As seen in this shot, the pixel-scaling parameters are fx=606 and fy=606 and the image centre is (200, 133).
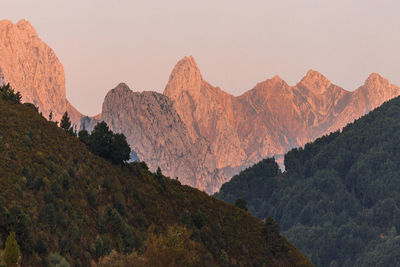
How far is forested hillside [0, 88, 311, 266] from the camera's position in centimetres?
6669

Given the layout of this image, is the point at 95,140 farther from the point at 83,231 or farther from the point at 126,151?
the point at 83,231

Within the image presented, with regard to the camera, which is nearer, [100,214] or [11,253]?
[11,253]

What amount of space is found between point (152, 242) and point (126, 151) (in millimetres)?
49609

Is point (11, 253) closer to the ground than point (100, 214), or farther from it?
closer to the ground

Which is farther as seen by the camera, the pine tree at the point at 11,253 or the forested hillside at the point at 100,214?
the forested hillside at the point at 100,214

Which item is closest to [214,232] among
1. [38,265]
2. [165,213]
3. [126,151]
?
[165,213]

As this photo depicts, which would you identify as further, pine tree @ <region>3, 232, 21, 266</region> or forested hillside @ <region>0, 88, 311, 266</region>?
forested hillside @ <region>0, 88, 311, 266</region>

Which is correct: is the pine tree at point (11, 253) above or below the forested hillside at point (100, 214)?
below

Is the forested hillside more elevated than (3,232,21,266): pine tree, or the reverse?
the forested hillside

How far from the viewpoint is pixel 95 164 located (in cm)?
10838

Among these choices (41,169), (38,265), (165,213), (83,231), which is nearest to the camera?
(38,265)

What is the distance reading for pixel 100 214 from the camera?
295 ft

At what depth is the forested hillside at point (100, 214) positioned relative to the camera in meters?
66.7

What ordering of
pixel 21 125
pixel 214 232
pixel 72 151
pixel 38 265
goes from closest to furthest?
1. pixel 38 265
2. pixel 21 125
3. pixel 72 151
4. pixel 214 232
